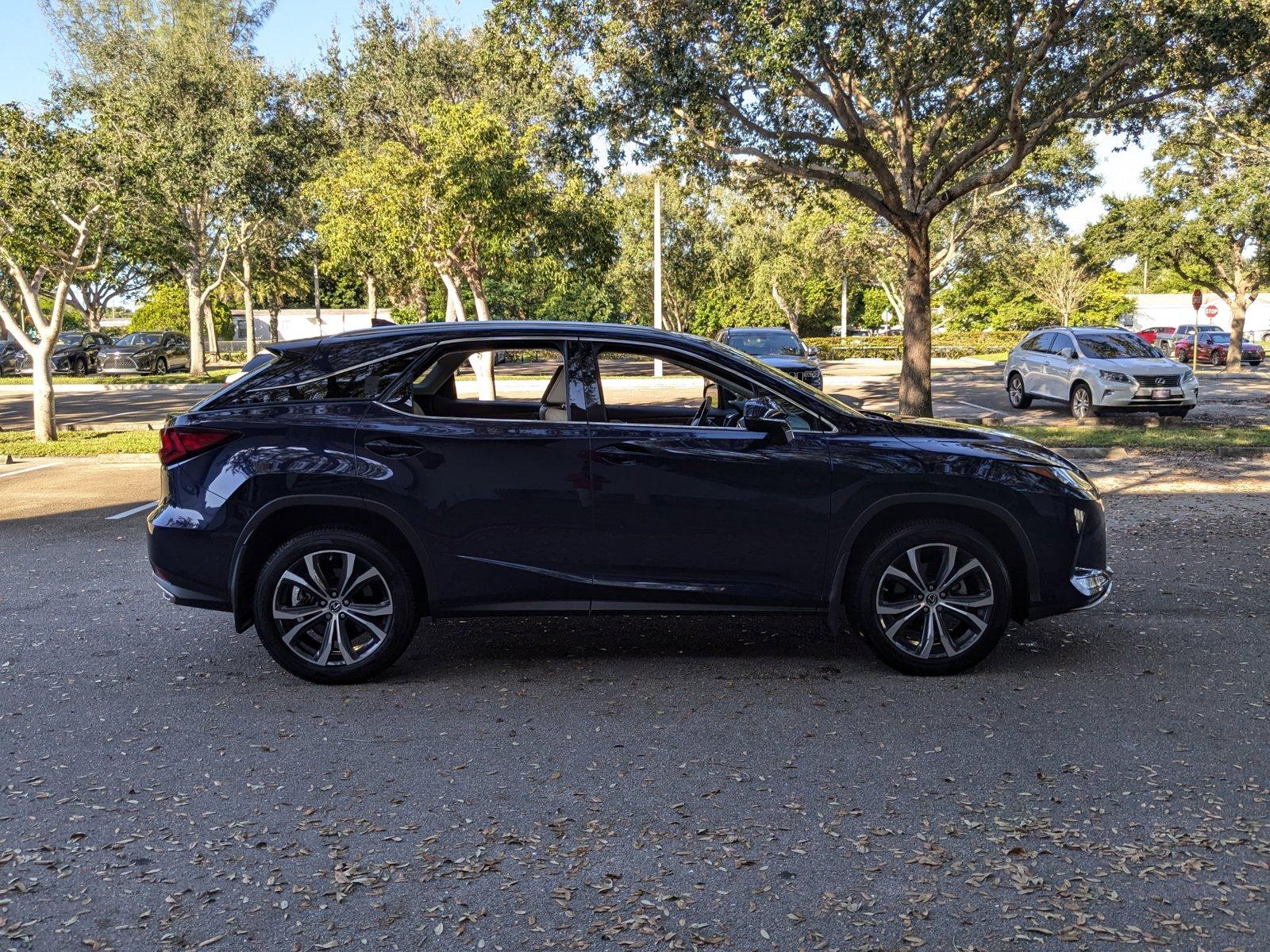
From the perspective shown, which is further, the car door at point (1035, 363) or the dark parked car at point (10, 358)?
the dark parked car at point (10, 358)

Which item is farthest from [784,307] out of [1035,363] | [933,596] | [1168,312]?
[933,596]

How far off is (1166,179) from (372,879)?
3883cm

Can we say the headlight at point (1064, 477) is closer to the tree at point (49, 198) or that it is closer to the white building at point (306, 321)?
the tree at point (49, 198)

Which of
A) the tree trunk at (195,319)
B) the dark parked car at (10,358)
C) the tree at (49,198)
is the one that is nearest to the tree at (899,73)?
the tree at (49,198)

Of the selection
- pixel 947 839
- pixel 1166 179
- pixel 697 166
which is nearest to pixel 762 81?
pixel 697 166

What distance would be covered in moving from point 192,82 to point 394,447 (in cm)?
3096

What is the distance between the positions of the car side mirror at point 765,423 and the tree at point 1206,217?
102 feet

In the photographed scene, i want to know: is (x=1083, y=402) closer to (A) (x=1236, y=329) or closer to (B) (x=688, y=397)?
(B) (x=688, y=397)

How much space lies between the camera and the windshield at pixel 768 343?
20.4 m

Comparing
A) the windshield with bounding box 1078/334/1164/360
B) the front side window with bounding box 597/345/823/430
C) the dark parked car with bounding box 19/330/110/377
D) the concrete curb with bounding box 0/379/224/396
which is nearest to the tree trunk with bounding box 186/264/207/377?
the concrete curb with bounding box 0/379/224/396

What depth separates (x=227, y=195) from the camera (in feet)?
98.1

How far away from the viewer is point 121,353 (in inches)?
1451

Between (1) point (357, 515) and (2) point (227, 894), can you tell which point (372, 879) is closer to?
(2) point (227, 894)

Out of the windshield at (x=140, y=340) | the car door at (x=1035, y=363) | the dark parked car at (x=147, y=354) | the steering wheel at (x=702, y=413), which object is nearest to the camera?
the steering wheel at (x=702, y=413)
